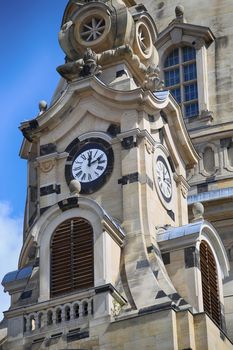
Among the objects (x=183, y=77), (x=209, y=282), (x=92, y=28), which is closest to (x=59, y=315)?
(x=209, y=282)

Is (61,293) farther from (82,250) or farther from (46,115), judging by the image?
(46,115)

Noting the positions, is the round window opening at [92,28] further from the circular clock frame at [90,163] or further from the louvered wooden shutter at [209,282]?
the louvered wooden shutter at [209,282]

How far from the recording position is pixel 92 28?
4384cm

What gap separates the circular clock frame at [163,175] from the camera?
A: 135ft

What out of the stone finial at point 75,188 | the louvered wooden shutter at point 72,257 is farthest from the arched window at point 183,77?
the louvered wooden shutter at point 72,257

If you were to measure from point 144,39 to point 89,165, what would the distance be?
5415mm

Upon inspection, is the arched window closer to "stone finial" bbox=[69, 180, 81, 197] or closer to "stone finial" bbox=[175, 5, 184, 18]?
"stone finial" bbox=[175, 5, 184, 18]

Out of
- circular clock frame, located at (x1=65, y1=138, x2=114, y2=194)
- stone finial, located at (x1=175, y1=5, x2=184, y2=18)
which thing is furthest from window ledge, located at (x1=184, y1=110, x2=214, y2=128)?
circular clock frame, located at (x1=65, y1=138, x2=114, y2=194)

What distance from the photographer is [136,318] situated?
36.7m

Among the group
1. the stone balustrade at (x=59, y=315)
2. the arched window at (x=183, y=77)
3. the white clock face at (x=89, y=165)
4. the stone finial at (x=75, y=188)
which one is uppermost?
the arched window at (x=183, y=77)

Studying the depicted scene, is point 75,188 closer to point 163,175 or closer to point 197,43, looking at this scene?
point 163,175

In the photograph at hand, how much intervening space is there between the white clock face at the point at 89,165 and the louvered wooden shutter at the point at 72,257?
6.88ft

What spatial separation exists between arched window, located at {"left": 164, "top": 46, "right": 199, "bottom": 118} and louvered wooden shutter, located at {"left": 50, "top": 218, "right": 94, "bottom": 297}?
13.6 meters

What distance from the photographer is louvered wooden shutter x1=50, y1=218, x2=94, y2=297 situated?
38344 millimetres
